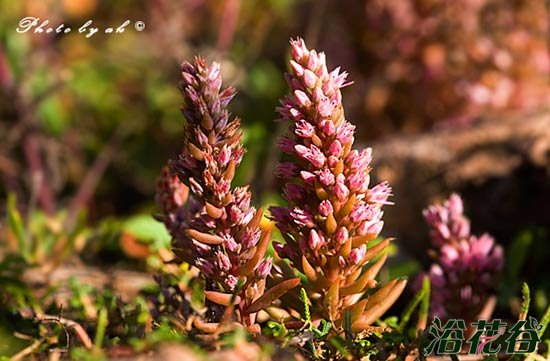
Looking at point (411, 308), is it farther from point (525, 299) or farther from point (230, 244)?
point (230, 244)

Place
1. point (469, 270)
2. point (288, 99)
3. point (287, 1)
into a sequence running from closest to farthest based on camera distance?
1. point (288, 99)
2. point (469, 270)
3. point (287, 1)

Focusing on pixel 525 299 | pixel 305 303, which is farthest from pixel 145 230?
pixel 525 299

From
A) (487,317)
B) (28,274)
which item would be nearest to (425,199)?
(487,317)

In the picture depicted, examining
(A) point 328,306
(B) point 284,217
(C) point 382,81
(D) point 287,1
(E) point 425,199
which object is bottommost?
(A) point 328,306

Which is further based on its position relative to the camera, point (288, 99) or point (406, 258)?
point (406, 258)

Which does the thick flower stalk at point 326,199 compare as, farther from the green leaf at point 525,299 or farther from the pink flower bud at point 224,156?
the green leaf at point 525,299

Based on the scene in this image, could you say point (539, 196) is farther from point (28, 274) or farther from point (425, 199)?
point (28, 274)

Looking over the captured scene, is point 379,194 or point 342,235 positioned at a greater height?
point 379,194

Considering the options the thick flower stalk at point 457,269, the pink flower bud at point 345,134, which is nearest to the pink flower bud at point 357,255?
the pink flower bud at point 345,134
